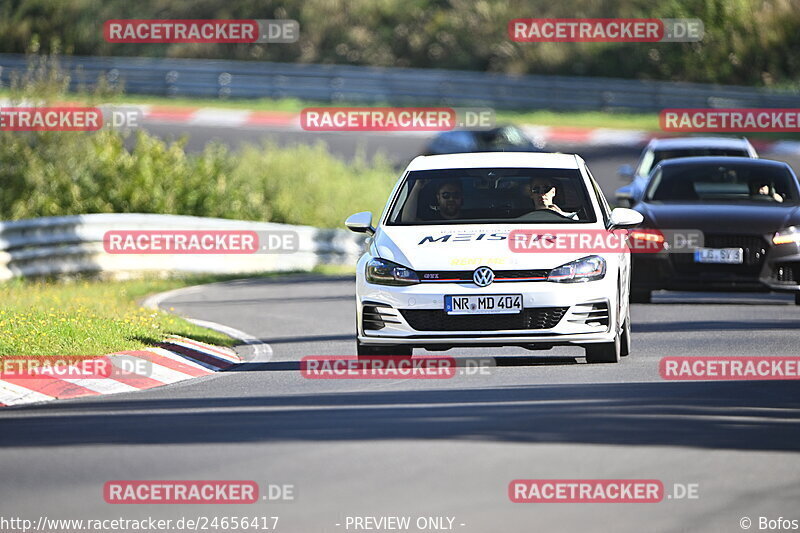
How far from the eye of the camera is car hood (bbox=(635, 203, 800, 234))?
16.8 m

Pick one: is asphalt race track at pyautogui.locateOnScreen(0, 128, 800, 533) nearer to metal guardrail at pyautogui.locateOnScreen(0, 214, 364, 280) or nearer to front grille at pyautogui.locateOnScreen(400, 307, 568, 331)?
front grille at pyautogui.locateOnScreen(400, 307, 568, 331)

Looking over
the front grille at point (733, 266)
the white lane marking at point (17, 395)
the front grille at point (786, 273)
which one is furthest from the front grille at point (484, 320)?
the front grille at point (786, 273)

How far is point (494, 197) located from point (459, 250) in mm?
1169

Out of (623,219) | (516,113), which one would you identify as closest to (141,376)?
(623,219)

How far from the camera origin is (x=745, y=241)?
16734 mm

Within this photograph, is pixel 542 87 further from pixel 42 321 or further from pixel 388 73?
pixel 42 321

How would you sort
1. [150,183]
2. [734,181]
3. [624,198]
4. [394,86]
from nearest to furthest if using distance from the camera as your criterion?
[734,181]
[624,198]
[150,183]
[394,86]

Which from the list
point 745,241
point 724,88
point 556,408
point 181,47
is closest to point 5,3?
point 181,47

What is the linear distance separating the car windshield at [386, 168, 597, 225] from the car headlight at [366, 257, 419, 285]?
2.16 feet

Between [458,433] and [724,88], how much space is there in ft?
114

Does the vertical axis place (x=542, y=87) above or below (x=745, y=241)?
above

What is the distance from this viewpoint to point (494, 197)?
13.2m

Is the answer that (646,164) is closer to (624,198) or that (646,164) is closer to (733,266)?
(624,198)

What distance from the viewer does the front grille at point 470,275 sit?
12.0m
